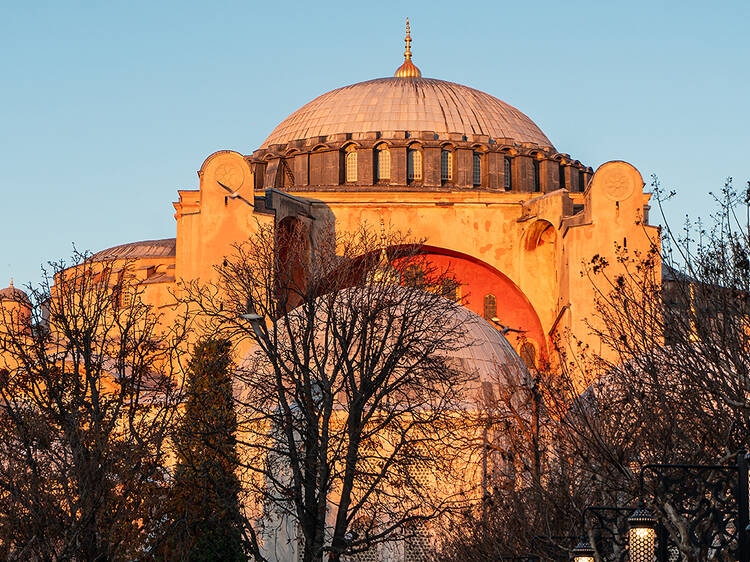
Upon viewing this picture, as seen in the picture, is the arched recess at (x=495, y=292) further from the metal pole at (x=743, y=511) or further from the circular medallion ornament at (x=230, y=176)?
the metal pole at (x=743, y=511)

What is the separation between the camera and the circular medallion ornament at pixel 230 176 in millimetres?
41562

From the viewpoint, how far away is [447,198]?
44656 mm

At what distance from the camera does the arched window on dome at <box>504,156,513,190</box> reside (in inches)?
1893

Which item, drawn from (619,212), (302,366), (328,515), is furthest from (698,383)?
(619,212)

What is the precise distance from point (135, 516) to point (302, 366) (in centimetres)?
530

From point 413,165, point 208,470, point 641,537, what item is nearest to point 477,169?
point 413,165

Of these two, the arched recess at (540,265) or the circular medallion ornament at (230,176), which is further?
the arched recess at (540,265)

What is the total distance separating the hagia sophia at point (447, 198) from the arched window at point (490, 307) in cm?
3

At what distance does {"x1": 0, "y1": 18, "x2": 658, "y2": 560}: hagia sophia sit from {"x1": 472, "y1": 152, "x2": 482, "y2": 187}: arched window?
0.27ft

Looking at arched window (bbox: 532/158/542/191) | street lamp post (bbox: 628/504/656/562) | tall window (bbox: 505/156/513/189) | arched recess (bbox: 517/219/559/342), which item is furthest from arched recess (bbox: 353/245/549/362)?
street lamp post (bbox: 628/504/656/562)

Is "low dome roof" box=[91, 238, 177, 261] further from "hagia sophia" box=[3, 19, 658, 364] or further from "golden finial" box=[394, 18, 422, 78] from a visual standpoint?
"golden finial" box=[394, 18, 422, 78]

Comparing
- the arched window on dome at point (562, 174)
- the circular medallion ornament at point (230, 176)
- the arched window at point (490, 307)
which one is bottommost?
the arched window at point (490, 307)

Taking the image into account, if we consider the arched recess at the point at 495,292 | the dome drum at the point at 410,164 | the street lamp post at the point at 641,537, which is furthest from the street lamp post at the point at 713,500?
the dome drum at the point at 410,164

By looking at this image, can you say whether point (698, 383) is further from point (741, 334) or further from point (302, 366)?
point (302, 366)
